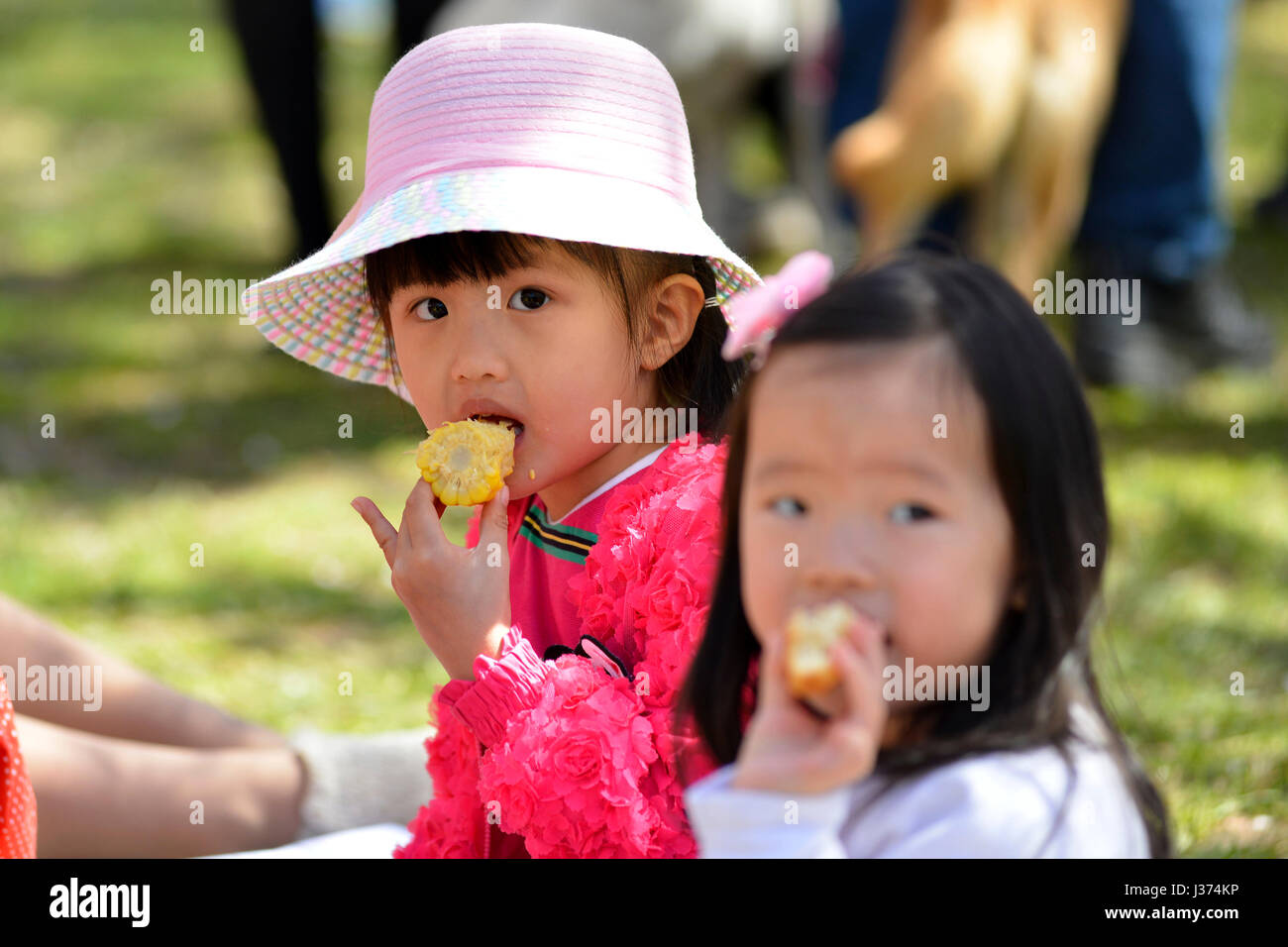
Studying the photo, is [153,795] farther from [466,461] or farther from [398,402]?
[398,402]

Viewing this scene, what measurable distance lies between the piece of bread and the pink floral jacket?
34 centimetres

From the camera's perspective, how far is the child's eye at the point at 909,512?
3.84ft

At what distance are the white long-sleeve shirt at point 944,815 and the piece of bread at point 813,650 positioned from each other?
0.08m

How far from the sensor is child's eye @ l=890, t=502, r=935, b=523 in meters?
1.17

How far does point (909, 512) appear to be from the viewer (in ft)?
3.85

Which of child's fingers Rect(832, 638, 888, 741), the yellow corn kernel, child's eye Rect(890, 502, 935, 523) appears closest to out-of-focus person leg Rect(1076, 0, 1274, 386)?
the yellow corn kernel

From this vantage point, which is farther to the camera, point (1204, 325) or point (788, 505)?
point (1204, 325)

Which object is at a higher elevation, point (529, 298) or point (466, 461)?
point (529, 298)

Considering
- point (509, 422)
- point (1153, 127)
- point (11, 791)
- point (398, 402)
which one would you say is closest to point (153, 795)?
point (11, 791)

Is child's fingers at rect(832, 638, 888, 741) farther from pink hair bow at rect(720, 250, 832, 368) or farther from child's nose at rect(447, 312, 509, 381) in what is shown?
child's nose at rect(447, 312, 509, 381)

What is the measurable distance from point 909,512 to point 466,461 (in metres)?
0.57
